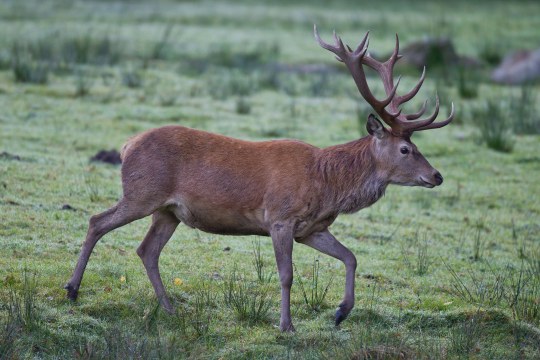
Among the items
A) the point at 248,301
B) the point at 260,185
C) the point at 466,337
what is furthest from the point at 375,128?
the point at 466,337

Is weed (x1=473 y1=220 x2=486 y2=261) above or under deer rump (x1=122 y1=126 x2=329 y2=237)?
under

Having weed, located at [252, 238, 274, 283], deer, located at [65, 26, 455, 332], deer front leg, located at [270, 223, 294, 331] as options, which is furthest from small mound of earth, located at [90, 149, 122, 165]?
deer front leg, located at [270, 223, 294, 331]

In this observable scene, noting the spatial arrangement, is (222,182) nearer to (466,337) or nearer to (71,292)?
(71,292)

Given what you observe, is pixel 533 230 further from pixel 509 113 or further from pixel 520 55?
pixel 520 55

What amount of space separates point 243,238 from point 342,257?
7.33 feet

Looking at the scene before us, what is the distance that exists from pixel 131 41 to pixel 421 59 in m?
6.24

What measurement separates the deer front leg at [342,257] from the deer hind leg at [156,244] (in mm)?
1020

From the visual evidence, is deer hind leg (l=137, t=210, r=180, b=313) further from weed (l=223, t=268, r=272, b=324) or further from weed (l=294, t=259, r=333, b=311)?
weed (l=294, t=259, r=333, b=311)

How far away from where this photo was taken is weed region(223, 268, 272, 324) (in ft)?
21.1

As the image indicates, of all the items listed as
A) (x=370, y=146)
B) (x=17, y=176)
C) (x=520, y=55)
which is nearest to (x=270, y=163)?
(x=370, y=146)

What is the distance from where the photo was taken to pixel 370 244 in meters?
8.77

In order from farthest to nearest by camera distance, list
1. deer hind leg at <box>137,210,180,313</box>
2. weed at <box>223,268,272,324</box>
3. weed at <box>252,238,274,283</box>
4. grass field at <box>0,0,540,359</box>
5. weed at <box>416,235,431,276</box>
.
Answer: weed at <box>416,235,431,276</box>, weed at <box>252,238,274,283</box>, deer hind leg at <box>137,210,180,313</box>, weed at <box>223,268,272,324</box>, grass field at <box>0,0,540,359</box>

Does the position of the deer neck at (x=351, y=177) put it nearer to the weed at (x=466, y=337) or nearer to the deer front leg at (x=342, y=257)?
the deer front leg at (x=342, y=257)

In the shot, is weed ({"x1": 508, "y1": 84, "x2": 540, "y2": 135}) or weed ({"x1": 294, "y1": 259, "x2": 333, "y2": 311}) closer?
weed ({"x1": 294, "y1": 259, "x2": 333, "y2": 311})
